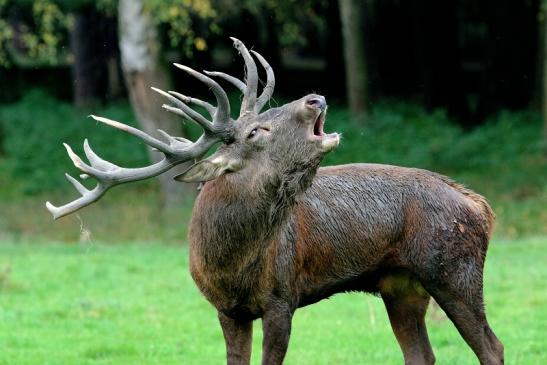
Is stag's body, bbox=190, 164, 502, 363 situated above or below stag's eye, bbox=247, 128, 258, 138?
below

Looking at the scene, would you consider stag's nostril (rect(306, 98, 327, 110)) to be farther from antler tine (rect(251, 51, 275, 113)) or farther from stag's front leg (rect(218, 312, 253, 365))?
stag's front leg (rect(218, 312, 253, 365))

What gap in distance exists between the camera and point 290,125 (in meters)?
7.84

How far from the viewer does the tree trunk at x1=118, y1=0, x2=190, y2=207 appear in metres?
20.2

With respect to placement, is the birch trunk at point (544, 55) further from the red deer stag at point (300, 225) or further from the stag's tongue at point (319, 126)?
the stag's tongue at point (319, 126)

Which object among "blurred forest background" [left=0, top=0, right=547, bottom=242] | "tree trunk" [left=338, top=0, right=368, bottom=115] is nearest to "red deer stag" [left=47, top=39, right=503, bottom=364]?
"blurred forest background" [left=0, top=0, right=547, bottom=242]

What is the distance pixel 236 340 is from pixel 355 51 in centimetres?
1748

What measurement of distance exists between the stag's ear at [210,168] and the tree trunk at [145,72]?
41.4 feet

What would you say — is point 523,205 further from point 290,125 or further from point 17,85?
point 17,85

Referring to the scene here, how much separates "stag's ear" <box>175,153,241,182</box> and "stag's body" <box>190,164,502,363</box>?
11 cm

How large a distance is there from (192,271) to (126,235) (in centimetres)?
1259

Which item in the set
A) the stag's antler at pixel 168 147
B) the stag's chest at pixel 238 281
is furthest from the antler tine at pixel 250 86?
the stag's chest at pixel 238 281

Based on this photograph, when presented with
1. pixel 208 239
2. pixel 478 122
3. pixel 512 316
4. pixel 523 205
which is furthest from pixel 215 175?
pixel 478 122

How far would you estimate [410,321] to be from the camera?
8695 mm

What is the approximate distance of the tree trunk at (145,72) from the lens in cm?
2022
